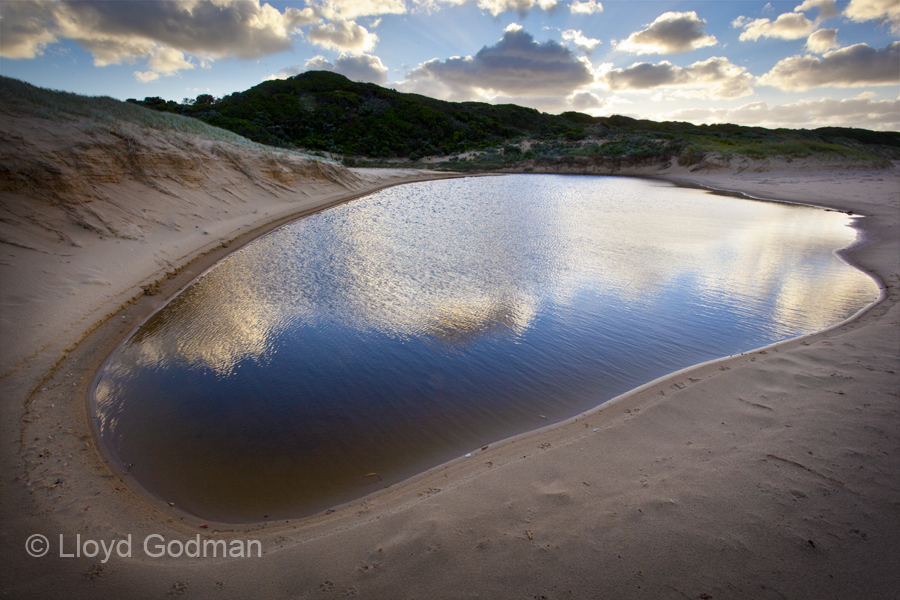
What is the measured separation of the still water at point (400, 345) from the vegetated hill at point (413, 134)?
30502mm

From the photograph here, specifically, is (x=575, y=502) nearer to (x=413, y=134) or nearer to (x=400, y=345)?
(x=400, y=345)

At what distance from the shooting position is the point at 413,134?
2003 inches

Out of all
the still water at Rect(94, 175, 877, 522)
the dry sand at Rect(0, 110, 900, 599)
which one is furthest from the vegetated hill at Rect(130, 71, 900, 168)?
the dry sand at Rect(0, 110, 900, 599)

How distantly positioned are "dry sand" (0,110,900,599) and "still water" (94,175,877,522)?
1.14ft

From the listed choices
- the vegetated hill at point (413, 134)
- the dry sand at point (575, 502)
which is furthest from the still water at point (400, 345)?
the vegetated hill at point (413, 134)

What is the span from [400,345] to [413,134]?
50.0m

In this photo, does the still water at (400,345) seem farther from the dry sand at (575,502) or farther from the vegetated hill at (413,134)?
the vegetated hill at (413,134)

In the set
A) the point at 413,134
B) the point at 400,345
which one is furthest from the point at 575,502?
the point at 413,134

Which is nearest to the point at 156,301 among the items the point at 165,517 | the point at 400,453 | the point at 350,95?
the point at 165,517

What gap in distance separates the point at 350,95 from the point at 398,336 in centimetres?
5833

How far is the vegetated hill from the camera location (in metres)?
38.7

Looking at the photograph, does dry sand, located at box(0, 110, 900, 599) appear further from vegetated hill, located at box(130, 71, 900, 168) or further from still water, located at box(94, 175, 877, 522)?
vegetated hill, located at box(130, 71, 900, 168)

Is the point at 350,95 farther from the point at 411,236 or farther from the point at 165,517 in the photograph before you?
the point at 165,517

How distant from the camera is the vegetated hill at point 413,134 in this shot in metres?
38.7
